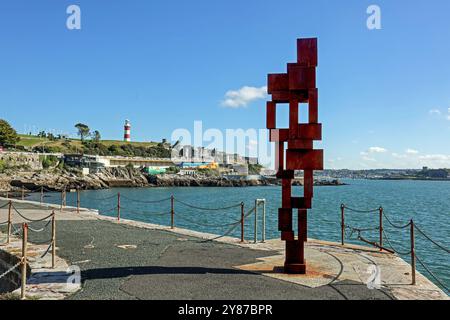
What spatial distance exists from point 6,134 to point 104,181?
114 feet

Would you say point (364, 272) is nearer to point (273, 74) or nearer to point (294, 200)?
point (294, 200)

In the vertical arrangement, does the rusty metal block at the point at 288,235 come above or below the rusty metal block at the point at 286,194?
below

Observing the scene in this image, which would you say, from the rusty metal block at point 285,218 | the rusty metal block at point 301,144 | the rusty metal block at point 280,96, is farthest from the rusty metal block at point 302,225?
the rusty metal block at point 280,96

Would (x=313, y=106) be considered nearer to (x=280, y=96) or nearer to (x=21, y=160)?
(x=280, y=96)

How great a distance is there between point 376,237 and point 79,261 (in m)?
20.0

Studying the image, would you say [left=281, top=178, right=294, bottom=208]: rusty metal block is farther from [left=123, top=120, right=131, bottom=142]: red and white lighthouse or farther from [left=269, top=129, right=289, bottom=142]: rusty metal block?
[left=123, top=120, right=131, bottom=142]: red and white lighthouse

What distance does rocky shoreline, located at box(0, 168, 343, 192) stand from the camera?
75688 mm

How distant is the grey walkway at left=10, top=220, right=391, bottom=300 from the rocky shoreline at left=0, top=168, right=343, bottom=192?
65948mm

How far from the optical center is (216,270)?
812 centimetres

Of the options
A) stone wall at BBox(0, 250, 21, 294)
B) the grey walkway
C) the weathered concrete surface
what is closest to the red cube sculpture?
the weathered concrete surface

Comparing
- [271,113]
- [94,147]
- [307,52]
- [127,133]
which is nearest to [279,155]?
[271,113]

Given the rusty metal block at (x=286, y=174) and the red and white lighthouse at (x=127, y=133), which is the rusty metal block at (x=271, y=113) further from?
the red and white lighthouse at (x=127, y=133)

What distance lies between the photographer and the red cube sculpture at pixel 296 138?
8.07m
